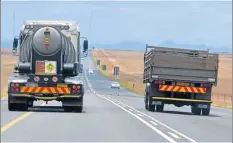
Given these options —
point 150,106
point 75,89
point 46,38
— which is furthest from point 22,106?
point 150,106

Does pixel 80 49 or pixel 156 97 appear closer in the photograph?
pixel 80 49

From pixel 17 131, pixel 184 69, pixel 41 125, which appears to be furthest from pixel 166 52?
pixel 17 131

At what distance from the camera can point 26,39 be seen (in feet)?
89.7

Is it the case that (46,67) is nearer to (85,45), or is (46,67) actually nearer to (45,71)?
(45,71)

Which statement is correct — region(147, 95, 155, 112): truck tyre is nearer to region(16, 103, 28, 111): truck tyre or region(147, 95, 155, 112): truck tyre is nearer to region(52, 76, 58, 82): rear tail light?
region(52, 76, 58, 82): rear tail light

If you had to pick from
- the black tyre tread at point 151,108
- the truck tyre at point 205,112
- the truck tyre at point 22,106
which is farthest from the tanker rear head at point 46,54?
the truck tyre at point 205,112

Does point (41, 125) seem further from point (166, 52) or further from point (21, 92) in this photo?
point (166, 52)

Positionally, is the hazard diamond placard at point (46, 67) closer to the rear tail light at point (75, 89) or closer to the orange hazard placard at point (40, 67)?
the orange hazard placard at point (40, 67)

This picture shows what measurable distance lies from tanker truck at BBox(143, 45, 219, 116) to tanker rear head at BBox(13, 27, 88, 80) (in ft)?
18.0

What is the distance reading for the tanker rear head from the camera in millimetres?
26719

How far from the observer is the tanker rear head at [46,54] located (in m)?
26.7

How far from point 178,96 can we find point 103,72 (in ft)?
456

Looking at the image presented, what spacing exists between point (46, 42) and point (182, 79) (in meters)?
7.63

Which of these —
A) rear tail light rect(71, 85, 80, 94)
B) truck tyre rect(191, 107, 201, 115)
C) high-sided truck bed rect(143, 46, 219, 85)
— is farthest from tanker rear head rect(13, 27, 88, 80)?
truck tyre rect(191, 107, 201, 115)
